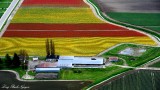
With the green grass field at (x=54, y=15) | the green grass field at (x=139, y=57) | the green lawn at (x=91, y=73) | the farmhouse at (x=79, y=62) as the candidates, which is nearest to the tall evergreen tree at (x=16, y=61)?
the farmhouse at (x=79, y=62)

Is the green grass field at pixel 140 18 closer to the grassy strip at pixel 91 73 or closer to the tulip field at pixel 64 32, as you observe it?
the tulip field at pixel 64 32

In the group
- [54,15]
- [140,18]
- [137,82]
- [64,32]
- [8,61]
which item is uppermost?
[54,15]

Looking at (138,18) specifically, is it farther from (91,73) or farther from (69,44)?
(91,73)

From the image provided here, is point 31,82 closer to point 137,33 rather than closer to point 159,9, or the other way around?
point 137,33

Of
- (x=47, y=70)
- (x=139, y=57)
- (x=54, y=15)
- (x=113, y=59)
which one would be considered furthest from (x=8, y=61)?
(x=54, y=15)

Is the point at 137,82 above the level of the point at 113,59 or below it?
below
